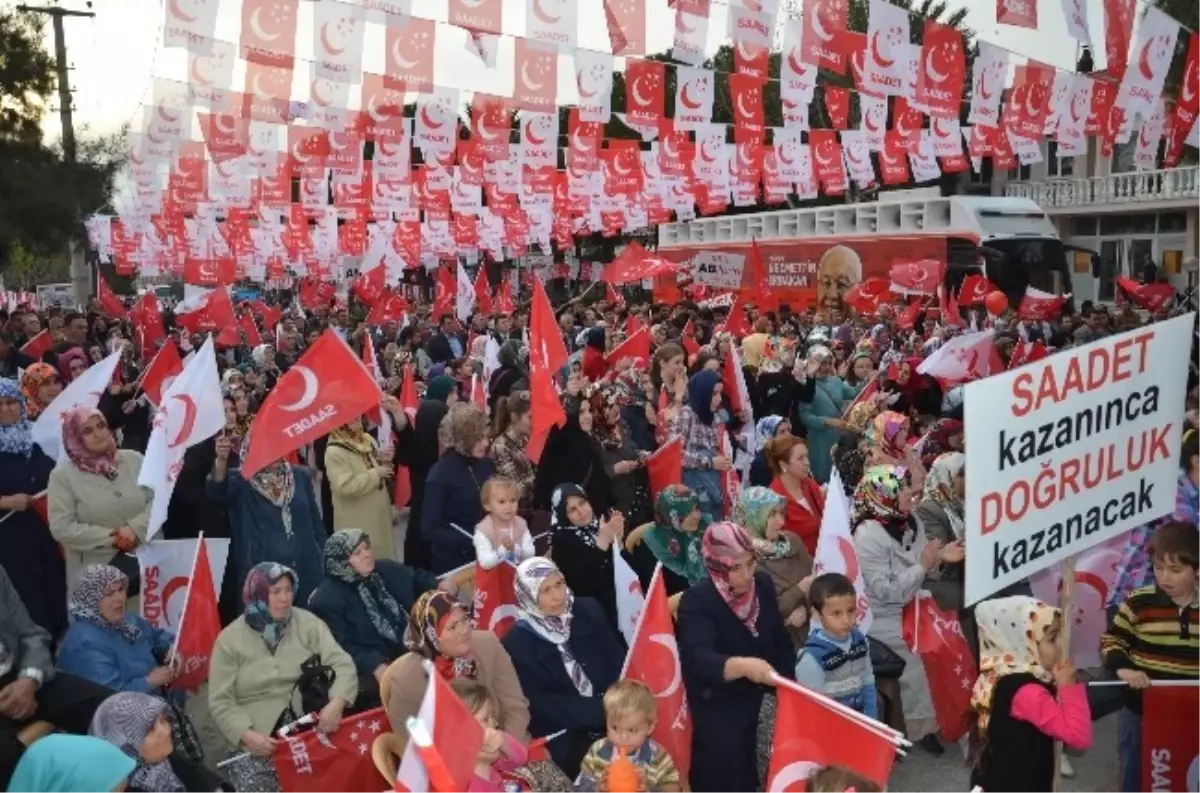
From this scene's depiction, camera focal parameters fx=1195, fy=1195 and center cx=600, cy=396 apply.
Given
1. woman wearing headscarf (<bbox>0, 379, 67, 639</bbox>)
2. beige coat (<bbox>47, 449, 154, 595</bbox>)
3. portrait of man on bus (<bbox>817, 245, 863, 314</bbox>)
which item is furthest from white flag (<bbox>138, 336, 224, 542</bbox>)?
portrait of man on bus (<bbox>817, 245, 863, 314</bbox>)

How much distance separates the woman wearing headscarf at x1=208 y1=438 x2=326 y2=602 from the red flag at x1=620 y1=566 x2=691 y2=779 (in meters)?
2.43

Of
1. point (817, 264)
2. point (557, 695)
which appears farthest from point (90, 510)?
point (817, 264)

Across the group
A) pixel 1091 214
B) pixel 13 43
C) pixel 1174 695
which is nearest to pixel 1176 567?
pixel 1174 695

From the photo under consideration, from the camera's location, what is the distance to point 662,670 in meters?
4.92

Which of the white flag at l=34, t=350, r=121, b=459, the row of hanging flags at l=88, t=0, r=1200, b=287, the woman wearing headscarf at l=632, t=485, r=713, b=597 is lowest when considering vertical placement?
the woman wearing headscarf at l=632, t=485, r=713, b=597

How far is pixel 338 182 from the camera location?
27.8m

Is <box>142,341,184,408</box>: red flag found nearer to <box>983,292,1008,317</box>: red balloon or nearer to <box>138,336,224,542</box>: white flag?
<box>138,336,224,542</box>: white flag

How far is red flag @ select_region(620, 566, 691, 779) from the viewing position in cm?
490

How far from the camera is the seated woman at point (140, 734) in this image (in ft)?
13.4

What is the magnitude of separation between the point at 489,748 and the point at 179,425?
3919 mm

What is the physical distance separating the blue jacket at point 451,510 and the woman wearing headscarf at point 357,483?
0.58 m

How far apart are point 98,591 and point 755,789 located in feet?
9.54

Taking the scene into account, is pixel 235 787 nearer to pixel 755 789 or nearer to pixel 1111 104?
pixel 755 789

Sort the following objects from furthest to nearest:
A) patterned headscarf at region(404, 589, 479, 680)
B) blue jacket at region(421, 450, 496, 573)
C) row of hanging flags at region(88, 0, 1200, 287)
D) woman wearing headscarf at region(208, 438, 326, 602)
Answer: row of hanging flags at region(88, 0, 1200, 287), blue jacket at region(421, 450, 496, 573), woman wearing headscarf at region(208, 438, 326, 602), patterned headscarf at region(404, 589, 479, 680)
